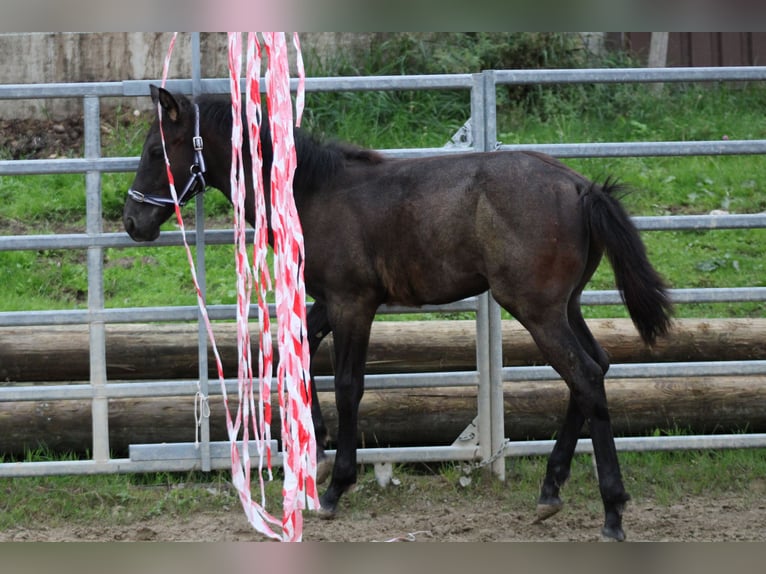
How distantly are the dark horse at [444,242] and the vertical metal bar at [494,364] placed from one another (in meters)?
0.52

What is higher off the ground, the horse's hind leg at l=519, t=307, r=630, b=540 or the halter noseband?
the halter noseband

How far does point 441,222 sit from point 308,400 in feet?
4.98

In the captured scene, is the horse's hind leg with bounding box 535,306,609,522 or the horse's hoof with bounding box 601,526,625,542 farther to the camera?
the horse's hind leg with bounding box 535,306,609,522

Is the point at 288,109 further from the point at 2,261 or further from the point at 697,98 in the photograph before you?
the point at 697,98

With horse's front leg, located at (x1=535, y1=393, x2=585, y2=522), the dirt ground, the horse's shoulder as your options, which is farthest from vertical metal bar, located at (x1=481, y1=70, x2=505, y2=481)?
the horse's shoulder

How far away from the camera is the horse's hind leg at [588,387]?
4281mm

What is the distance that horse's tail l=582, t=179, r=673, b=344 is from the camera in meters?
4.23

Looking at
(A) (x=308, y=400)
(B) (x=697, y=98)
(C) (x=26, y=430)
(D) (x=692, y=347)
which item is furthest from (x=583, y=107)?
(A) (x=308, y=400)

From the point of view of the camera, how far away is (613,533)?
172 inches

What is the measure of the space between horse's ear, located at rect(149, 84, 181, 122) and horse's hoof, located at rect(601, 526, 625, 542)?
9.56ft

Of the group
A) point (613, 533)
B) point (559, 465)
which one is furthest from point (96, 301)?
point (613, 533)

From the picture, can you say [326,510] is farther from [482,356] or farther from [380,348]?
[482,356]

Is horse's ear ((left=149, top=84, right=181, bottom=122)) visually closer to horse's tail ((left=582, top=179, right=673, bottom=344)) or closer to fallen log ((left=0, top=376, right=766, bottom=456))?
fallen log ((left=0, top=376, right=766, bottom=456))

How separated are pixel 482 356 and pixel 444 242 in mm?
962
